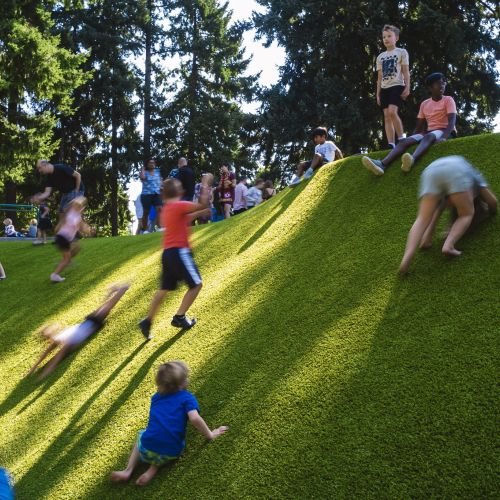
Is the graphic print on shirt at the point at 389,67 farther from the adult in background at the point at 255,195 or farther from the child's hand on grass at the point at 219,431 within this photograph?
the adult in background at the point at 255,195

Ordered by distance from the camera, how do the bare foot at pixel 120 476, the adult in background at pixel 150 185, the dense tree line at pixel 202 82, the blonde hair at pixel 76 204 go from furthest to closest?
the dense tree line at pixel 202 82
the adult in background at pixel 150 185
the blonde hair at pixel 76 204
the bare foot at pixel 120 476

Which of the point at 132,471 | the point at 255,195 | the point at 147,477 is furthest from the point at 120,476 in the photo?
the point at 255,195

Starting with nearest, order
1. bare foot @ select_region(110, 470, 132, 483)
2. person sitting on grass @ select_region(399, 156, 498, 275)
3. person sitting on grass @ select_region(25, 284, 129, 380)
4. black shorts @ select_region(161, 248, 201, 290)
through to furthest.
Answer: bare foot @ select_region(110, 470, 132, 483) → person sitting on grass @ select_region(399, 156, 498, 275) → black shorts @ select_region(161, 248, 201, 290) → person sitting on grass @ select_region(25, 284, 129, 380)

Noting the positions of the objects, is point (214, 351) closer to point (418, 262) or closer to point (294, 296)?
point (294, 296)

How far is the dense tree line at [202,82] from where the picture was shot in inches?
798

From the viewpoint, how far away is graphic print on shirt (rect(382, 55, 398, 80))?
29.0 feet

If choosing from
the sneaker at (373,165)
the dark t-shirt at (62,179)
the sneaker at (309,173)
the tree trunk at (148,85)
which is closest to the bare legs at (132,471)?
the sneaker at (373,165)

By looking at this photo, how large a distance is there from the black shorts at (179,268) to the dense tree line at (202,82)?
49.0ft

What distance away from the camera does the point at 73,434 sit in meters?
5.83

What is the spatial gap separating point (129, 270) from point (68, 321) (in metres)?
2.14

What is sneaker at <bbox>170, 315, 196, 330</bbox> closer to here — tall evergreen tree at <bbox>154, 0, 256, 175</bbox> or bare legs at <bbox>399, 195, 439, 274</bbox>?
bare legs at <bbox>399, 195, 439, 274</bbox>

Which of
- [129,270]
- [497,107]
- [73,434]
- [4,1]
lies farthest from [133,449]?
[497,107]

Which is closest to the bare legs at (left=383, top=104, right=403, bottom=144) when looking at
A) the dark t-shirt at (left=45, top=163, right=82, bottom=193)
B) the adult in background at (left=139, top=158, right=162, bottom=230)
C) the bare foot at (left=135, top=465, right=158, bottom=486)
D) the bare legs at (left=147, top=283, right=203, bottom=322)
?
the bare legs at (left=147, top=283, right=203, bottom=322)

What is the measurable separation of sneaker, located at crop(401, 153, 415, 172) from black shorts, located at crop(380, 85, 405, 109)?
60.4 inches
